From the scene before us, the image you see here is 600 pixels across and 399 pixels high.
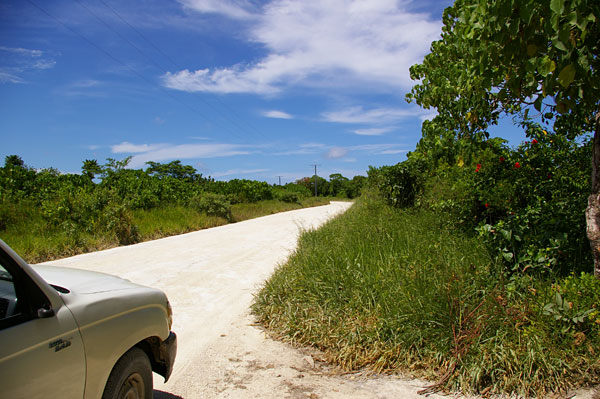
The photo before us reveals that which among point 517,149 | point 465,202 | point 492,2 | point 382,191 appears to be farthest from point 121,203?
point 492,2

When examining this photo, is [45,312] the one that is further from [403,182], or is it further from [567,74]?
[403,182]

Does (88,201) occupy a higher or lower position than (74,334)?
higher

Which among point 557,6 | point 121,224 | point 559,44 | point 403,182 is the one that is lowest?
point 121,224

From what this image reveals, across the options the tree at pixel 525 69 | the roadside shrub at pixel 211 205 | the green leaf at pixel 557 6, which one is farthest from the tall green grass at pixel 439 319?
the roadside shrub at pixel 211 205

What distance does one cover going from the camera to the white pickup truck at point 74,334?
1.91m

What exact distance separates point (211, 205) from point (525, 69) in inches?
762

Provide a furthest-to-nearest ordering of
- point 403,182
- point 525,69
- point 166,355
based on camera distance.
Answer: point 403,182 → point 525,69 → point 166,355

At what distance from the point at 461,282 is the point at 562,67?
2.52 meters

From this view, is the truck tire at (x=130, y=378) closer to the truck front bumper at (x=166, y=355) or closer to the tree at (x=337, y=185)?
the truck front bumper at (x=166, y=355)

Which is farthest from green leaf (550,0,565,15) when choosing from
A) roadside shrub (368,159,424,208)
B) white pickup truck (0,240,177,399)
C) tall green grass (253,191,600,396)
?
roadside shrub (368,159,424,208)

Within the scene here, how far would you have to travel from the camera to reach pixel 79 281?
9.10ft

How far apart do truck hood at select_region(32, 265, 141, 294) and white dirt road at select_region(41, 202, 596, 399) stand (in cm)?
131

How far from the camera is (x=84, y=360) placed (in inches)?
87.2

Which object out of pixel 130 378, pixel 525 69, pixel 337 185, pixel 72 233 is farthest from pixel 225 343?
pixel 337 185
